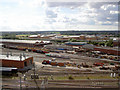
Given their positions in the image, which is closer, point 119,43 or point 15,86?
point 15,86

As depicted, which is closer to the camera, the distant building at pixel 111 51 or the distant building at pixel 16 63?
the distant building at pixel 16 63

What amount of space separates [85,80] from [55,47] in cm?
1568

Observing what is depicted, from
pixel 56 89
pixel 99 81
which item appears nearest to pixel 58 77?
pixel 56 89

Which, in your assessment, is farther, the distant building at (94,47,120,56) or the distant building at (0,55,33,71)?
the distant building at (94,47,120,56)

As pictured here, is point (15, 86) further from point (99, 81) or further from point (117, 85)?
point (117, 85)

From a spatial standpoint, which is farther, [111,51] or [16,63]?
[111,51]

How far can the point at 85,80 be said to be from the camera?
861 cm

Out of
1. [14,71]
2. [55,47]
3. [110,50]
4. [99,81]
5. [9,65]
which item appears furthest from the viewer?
[55,47]

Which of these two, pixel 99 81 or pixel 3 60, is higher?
pixel 3 60

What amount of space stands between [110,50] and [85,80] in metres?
11.8

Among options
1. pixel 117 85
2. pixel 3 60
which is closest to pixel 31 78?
pixel 3 60

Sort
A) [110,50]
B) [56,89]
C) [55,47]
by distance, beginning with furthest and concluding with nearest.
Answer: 1. [55,47]
2. [110,50]
3. [56,89]

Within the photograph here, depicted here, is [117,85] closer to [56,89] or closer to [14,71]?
[56,89]

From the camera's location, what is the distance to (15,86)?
7.74 meters
